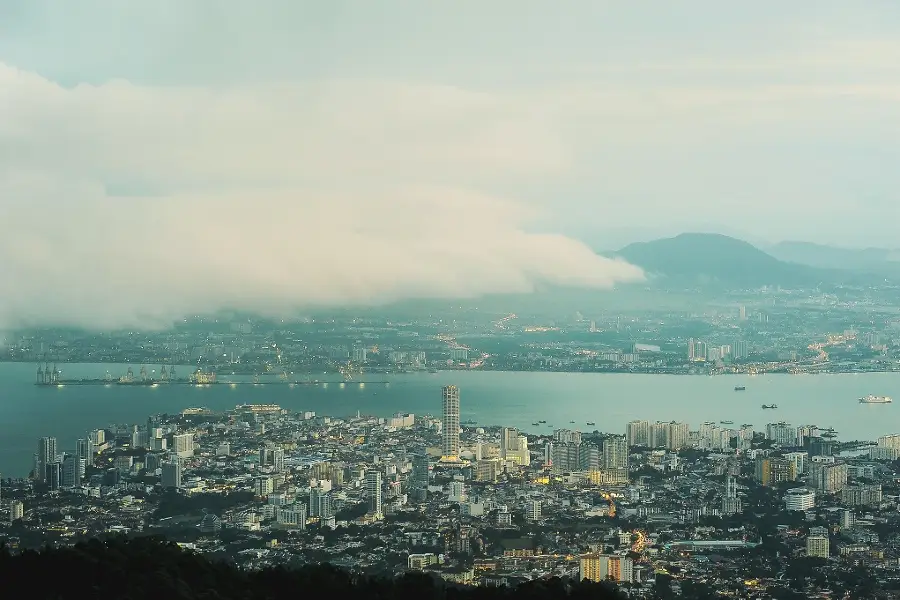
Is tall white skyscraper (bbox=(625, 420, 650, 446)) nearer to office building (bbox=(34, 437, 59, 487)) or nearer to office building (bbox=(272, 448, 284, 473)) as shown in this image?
office building (bbox=(272, 448, 284, 473))

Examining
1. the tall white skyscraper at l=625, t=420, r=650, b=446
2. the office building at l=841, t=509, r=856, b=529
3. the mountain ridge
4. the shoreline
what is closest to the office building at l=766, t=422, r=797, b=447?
the tall white skyscraper at l=625, t=420, r=650, b=446

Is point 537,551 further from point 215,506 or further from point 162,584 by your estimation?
point 162,584

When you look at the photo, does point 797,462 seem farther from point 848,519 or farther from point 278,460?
point 278,460

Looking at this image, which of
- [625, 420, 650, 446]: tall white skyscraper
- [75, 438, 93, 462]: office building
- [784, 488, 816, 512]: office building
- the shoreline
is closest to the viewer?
[784, 488, 816, 512]: office building

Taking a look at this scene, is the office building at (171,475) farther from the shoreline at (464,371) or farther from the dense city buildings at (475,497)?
the shoreline at (464,371)

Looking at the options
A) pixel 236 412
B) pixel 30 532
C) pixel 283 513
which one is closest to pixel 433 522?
pixel 283 513

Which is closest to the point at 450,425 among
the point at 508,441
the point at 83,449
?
the point at 508,441

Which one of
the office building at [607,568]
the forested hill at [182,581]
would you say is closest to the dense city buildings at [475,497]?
the office building at [607,568]
